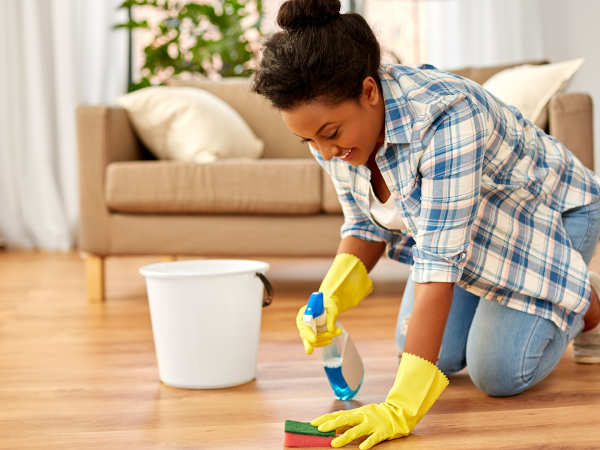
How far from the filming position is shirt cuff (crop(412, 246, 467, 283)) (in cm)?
93

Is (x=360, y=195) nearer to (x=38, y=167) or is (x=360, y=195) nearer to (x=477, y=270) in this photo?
(x=477, y=270)

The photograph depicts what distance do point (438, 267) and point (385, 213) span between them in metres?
0.20

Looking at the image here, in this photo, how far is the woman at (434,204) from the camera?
0.91 meters

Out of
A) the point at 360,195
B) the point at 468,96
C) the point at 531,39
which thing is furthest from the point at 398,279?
the point at 531,39

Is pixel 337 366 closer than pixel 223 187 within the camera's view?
Yes

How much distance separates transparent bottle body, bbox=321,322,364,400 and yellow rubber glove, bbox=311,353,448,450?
0.19 metres

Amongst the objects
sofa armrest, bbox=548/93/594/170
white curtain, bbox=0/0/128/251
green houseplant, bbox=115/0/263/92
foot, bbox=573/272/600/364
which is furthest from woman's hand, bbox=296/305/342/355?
white curtain, bbox=0/0/128/251

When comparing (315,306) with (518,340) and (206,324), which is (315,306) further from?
(518,340)

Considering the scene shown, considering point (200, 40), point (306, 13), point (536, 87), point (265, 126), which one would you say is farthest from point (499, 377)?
point (200, 40)

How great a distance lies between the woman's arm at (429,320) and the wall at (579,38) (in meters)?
2.70

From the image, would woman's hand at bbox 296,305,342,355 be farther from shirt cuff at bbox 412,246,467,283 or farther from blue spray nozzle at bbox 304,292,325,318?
shirt cuff at bbox 412,246,467,283

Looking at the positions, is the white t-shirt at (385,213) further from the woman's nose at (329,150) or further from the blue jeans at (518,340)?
the blue jeans at (518,340)

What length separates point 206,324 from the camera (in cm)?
120

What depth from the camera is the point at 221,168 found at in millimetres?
1994
